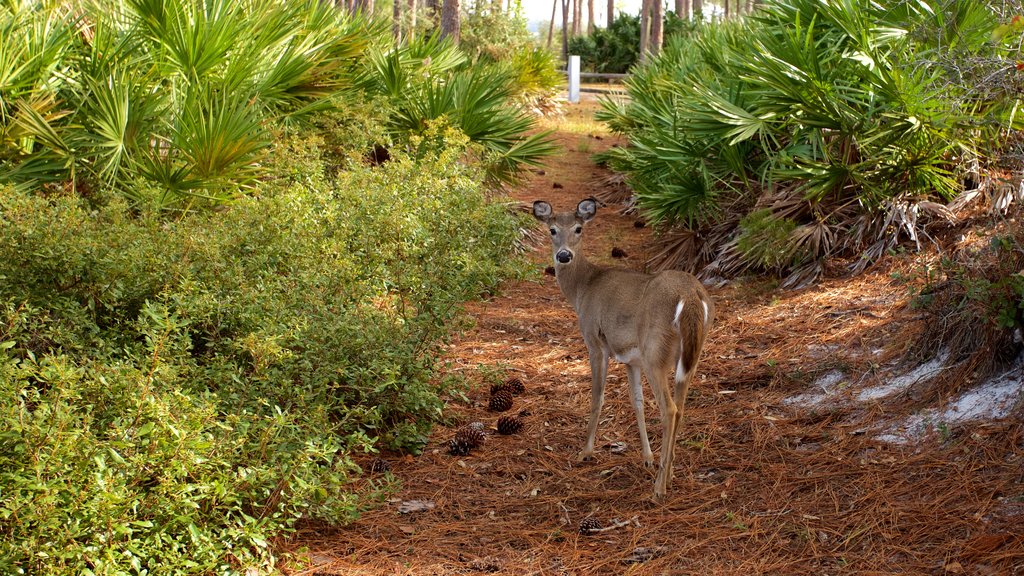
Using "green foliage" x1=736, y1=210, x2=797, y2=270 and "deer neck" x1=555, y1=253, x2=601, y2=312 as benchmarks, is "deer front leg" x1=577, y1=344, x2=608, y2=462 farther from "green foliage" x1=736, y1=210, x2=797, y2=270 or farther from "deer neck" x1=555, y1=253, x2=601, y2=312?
"green foliage" x1=736, y1=210, x2=797, y2=270

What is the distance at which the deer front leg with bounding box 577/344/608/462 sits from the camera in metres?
5.89

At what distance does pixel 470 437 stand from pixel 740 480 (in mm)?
1667

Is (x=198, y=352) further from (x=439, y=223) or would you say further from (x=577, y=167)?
(x=577, y=167)

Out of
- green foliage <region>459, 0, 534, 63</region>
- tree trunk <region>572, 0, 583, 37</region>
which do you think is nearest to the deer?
green foliage <region>459, 0, 534, 63</region>

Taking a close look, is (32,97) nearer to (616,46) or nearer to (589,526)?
(589,526)

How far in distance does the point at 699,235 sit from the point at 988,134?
3368 mm

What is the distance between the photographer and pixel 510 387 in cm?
705

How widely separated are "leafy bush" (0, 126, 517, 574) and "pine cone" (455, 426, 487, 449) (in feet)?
0.80

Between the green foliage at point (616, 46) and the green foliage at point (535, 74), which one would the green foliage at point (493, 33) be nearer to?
the green foliage at point (535, 74)

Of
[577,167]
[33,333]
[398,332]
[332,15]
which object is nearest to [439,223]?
[398,332]

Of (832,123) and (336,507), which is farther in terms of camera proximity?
(832,123)

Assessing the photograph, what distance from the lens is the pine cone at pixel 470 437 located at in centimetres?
599

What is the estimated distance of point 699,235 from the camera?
36.0 feet

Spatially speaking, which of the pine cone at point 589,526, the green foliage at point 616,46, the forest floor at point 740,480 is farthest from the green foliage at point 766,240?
the green foliage at point 616,46
